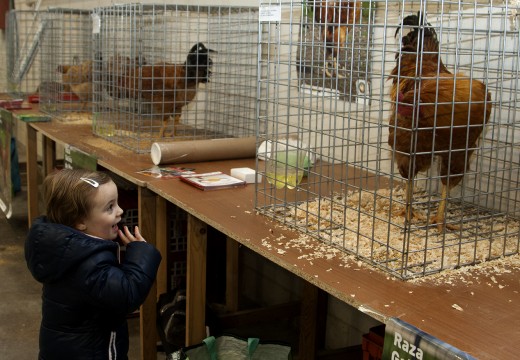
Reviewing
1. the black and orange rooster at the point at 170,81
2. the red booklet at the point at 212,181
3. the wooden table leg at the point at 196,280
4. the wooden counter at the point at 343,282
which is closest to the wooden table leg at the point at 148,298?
the wooden counter at the point at 343,282

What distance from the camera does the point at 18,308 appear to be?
3.44 meters

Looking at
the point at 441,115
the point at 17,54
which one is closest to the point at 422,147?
the point at 441,115

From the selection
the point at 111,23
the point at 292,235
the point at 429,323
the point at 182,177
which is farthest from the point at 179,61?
the point at 429,323

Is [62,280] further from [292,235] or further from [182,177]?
[182,177]

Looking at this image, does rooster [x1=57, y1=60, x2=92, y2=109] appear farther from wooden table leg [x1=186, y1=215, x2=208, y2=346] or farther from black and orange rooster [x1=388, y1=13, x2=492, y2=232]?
black and orange rooster [x1=388, y1=13, x2=492, y2=232]

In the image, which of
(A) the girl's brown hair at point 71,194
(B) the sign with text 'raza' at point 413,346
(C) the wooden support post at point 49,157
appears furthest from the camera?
(C) the wooden support post at point 49,157

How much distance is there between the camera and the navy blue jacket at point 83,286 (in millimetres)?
1660

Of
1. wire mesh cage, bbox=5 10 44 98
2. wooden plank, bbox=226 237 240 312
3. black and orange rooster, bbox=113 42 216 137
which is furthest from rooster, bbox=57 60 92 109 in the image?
wooden plank, bbox=226 237 240 312

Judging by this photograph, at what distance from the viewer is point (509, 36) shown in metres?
1.92

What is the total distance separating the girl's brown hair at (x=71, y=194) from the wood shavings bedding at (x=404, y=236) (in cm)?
60

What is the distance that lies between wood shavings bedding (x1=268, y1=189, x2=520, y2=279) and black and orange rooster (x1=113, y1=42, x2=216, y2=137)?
1287 mm

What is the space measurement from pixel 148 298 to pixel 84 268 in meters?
0.93

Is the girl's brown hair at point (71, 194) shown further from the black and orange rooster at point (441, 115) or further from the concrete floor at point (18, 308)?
the concrete floor at point (18, 308)

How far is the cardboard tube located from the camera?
2762mm
